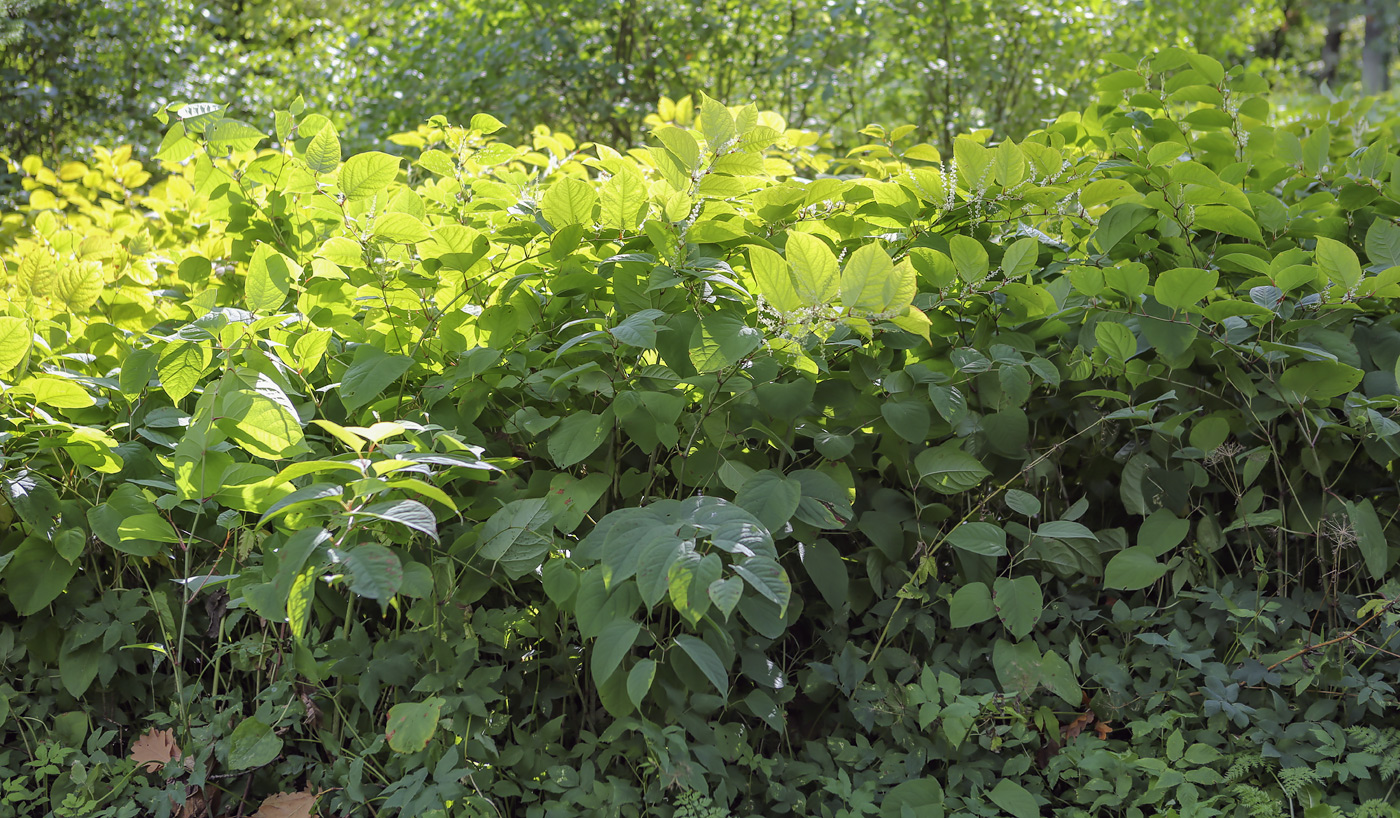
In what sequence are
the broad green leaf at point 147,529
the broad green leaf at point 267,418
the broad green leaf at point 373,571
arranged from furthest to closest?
the broad green leaf at point 147,529 < the broad green leaf at point 267,418 < the broad green leaf at point 373,571

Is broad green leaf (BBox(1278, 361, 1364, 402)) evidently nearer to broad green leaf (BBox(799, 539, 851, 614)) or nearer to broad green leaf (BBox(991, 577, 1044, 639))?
broad green leaf (BBox(991, 577, 1044, 639))

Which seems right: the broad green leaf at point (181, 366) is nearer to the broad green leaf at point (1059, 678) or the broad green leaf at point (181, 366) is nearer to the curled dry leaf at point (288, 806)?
the curled dry leaf at point (288, 806)

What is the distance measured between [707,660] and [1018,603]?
0.58 m

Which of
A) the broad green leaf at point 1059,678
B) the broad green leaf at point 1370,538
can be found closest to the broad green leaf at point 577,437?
the broad green leaf at point 1059,678

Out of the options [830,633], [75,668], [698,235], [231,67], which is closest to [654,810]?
[830,633]

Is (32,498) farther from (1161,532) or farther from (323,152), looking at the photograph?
(1161,532)

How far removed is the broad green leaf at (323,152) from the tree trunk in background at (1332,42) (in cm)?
2075

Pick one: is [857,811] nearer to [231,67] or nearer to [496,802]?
[496,802]

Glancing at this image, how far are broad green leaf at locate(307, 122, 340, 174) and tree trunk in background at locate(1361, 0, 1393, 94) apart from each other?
19.7 meters

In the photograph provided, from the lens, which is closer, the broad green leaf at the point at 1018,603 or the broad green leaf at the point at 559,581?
the broad green leaf at the point at 559,581

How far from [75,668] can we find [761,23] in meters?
5.69

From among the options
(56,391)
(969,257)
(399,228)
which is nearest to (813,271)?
(969,257)

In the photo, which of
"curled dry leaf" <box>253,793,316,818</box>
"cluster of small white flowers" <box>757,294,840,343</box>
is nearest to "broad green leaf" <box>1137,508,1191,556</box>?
"cluster of small white flowers" <box>757,294,840,343</box>

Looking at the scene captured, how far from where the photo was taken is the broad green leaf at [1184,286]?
1589 mm
